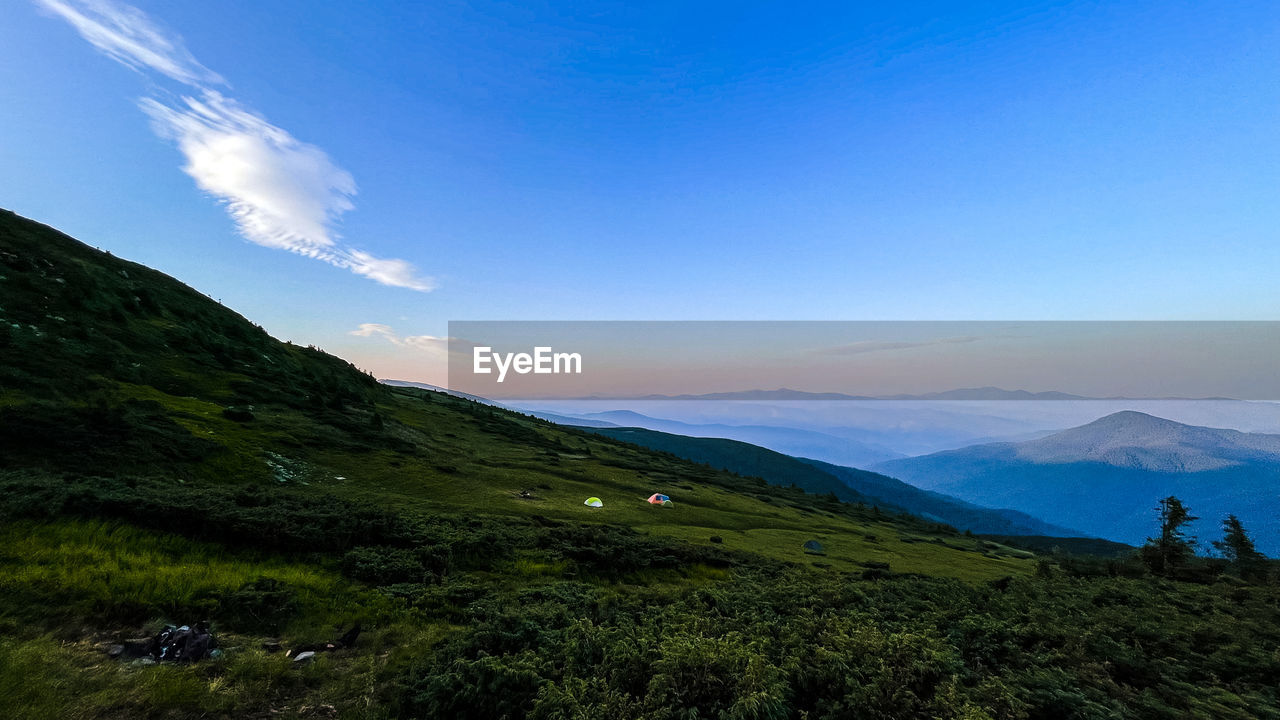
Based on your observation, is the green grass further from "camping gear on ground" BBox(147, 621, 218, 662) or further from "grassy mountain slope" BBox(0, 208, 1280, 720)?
"camping gear on ground" BBox(147, 621, 218, 662)

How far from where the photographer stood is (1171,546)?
40.6m

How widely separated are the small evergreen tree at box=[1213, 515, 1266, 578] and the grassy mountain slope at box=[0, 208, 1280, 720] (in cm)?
2245

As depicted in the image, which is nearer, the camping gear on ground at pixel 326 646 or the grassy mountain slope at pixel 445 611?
the grassy mountain slope at pixel 445 611

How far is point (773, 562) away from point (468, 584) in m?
22.3

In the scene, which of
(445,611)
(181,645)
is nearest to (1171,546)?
(445,611)

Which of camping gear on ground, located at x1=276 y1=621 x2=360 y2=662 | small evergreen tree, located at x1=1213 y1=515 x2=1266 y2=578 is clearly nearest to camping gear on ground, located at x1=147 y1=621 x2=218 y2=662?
camping gear on ground, located at x1=276 y1=621 x2=360 y2=662

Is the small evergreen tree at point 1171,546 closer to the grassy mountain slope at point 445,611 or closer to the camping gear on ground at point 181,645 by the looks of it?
the grassy mountain slope at point 445,611

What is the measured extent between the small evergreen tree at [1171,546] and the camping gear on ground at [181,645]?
60.4 meters

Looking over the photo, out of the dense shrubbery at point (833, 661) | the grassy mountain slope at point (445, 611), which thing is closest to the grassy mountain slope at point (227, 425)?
the grassy mountain slope at point (445, 611)

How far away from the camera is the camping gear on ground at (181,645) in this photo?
10453mm

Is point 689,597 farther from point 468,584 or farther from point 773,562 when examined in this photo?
point 773,562

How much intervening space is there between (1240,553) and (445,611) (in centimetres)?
6675

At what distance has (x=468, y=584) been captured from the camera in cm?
1762

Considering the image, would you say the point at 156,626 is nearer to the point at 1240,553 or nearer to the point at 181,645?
the point at 181,645
